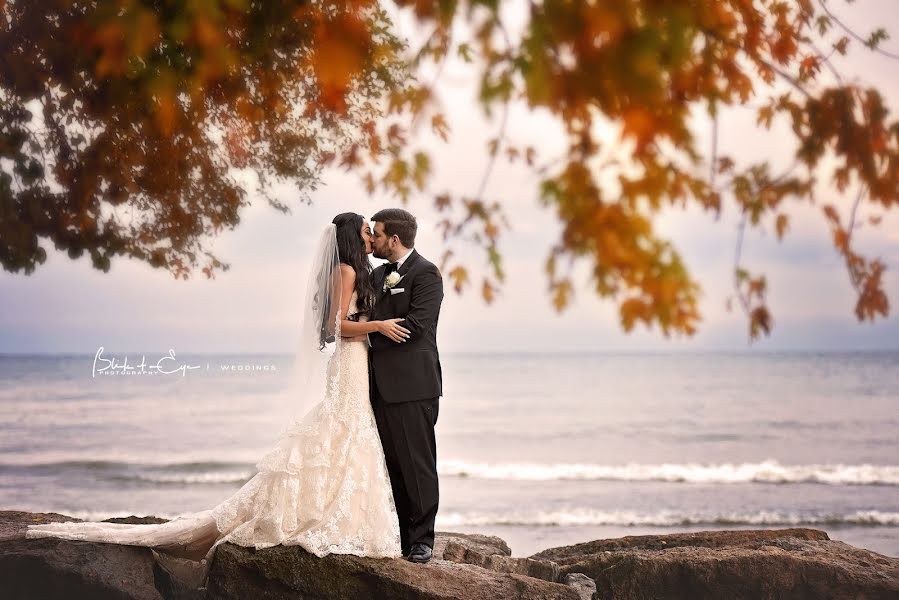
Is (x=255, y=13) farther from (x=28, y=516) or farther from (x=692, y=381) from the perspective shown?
(x=692, y=381)

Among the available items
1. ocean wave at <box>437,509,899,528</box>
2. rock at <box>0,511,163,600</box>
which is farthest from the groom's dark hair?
ocean wave at <box>437,509,899,528</box>

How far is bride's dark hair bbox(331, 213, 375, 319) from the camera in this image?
4305mm

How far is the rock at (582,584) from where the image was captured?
449 centimetres

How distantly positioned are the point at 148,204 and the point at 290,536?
4.14m

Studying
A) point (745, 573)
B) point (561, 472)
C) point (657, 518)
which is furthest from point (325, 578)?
point (561, 472)

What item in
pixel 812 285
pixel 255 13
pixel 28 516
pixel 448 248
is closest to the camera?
pixel 448 248

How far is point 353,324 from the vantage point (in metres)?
4.23

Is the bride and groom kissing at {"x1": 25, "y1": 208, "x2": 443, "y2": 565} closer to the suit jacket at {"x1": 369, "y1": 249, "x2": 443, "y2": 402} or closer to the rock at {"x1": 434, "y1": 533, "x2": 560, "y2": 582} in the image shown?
the suit jacket at {"x1": 369, "y1": 249, "x2": 443, "y2": 402}

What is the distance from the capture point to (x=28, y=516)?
5.32 meters

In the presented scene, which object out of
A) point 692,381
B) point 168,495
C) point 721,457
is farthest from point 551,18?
point 692,381

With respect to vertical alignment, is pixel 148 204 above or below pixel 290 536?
above

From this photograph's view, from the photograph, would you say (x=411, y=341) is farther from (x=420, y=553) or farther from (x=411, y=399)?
(x=420, y=553)

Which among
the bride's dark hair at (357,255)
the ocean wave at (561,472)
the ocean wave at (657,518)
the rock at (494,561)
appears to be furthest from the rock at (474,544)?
the ocean wave at (561,472)

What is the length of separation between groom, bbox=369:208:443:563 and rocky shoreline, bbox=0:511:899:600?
30 centimetres
